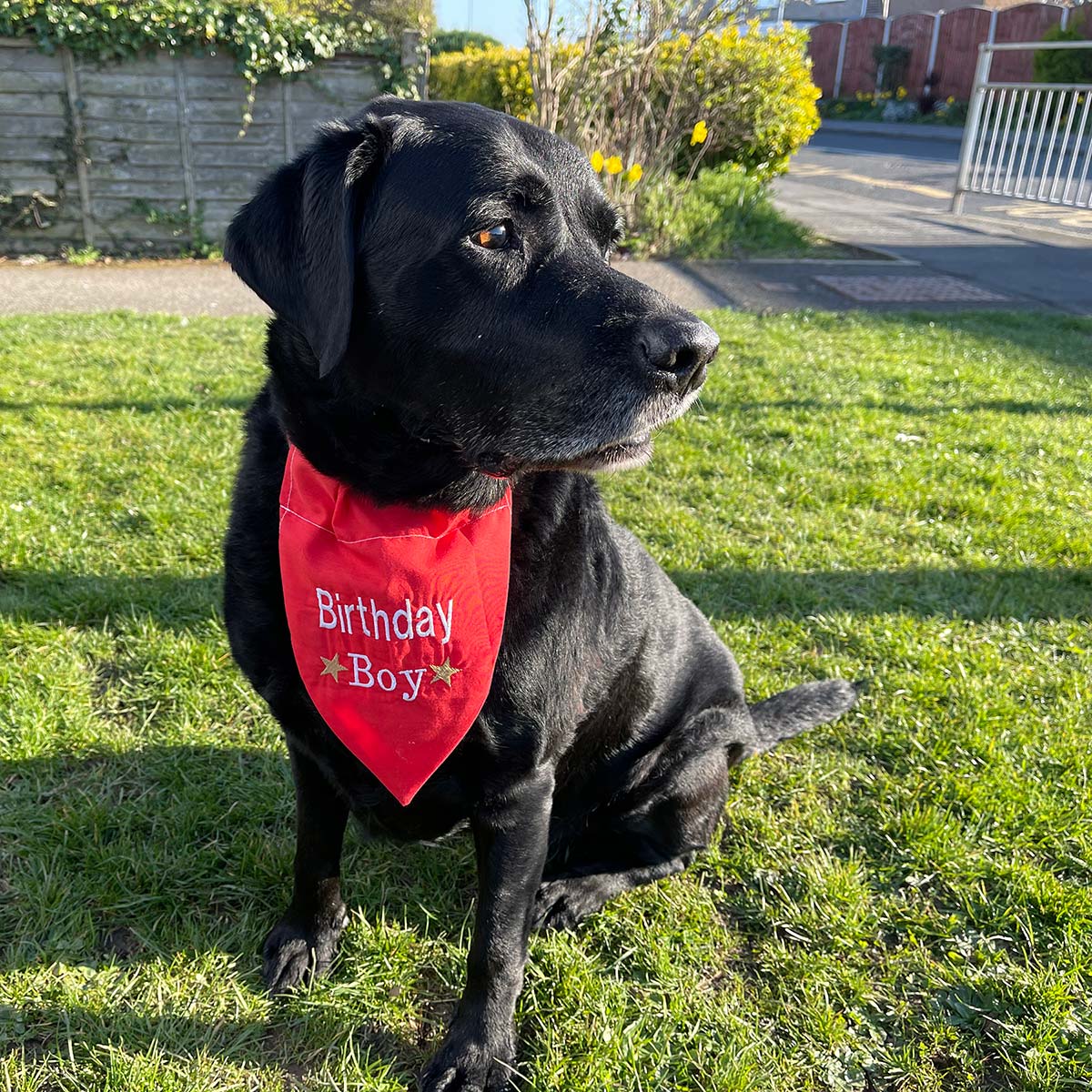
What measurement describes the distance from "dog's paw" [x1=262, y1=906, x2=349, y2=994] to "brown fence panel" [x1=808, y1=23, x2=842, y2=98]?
43.3 m

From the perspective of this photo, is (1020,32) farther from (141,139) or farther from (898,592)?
(898,592)

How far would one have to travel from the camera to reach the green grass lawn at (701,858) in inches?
78.2

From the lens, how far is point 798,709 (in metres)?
2.83

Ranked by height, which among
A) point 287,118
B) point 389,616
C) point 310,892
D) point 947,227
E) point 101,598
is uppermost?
point 287,118

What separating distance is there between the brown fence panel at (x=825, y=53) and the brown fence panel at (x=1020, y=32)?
725 cm

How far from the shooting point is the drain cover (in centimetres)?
870

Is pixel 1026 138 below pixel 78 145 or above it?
above

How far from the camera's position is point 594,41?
28.8 ft

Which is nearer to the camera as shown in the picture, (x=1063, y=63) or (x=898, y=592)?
(x=898, y=592)

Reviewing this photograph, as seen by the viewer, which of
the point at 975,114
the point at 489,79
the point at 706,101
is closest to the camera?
the point at 706,101

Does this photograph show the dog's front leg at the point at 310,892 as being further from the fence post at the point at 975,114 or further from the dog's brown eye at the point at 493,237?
the fence post at the point at 975,114

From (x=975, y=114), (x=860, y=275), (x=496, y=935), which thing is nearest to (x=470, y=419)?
(x=496, y=935)

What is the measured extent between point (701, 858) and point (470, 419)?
4.84 feet

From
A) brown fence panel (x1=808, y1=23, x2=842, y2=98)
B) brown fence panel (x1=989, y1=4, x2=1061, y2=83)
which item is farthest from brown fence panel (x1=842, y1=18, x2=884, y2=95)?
brown fence panel (x1=989, y1=4, x2=1061, y2=83)
